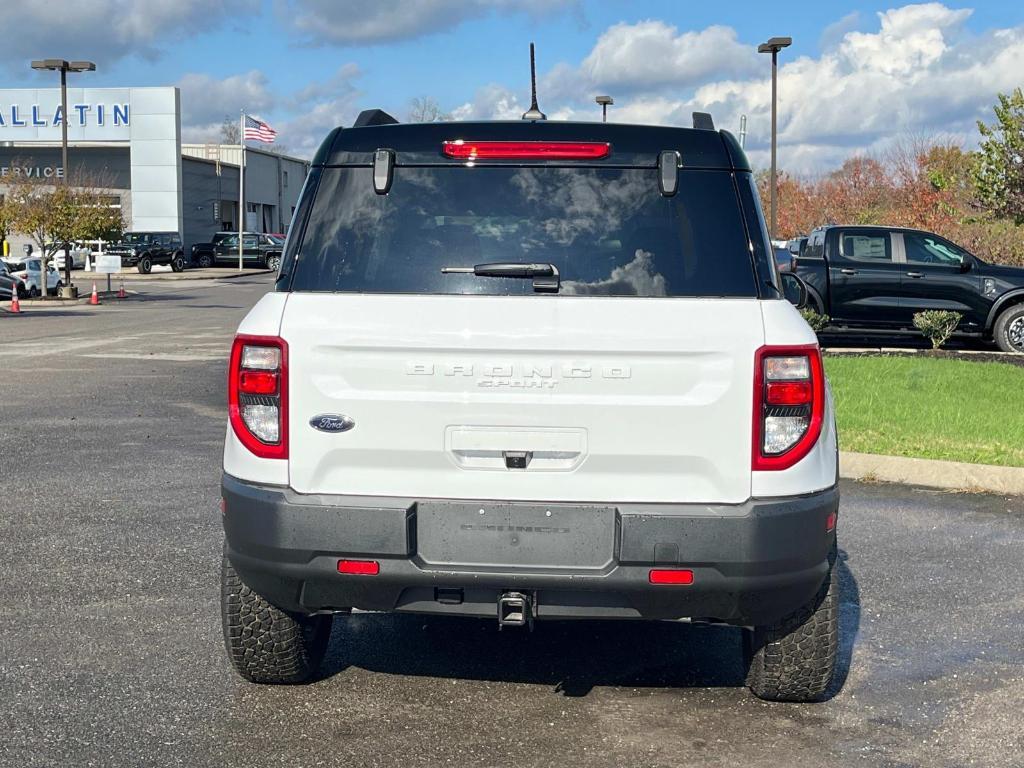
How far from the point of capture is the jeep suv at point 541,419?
393cm

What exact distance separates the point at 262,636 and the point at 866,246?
1608 centimetres

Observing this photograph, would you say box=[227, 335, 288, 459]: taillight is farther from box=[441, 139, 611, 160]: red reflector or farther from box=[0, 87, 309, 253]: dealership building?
box=[0, 87, 309, 253]: dealership building

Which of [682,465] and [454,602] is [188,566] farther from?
[682,465]

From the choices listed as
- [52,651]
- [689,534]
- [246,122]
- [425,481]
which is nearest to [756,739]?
[689,534]

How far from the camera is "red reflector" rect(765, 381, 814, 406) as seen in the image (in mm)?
3959

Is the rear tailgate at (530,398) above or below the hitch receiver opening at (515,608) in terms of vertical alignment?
above

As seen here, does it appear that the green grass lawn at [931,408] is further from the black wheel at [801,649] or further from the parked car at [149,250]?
the parked car at [149,250]

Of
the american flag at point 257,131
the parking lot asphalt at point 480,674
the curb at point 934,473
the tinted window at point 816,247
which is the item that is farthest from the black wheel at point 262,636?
the american flag at point 257,131

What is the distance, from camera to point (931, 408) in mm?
11969

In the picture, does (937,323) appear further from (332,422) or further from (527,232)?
(332,422)

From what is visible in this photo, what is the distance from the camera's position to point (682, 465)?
395 centimetres

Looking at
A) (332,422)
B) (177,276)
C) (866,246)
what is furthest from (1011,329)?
(177,276)

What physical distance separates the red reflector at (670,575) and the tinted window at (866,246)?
15.9 metres

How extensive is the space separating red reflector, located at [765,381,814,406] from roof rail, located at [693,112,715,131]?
997 millimetres
